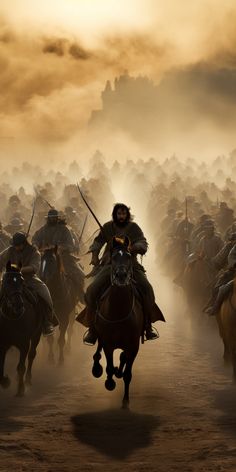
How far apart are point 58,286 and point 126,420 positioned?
618 cm

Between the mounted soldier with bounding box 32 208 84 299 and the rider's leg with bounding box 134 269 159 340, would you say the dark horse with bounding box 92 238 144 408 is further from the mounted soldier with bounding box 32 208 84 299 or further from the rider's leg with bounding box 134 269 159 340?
the mounted soldier with bounding box 32 208 84 299

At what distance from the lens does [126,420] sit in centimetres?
1203

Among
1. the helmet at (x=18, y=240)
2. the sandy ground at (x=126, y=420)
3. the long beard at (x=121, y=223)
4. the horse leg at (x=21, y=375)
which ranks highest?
the helmet at (x=18, y=240)

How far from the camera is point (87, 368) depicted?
56.8 feet

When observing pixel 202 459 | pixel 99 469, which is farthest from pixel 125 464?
pixel 202 459

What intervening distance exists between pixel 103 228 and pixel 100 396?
10.9 ft

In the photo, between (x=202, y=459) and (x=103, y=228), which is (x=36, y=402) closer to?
(x=103, y=228)

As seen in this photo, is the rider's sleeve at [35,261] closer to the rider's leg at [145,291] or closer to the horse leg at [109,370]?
the rider's leg at [145,291]

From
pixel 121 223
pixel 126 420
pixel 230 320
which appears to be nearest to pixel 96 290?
pixel 121 223

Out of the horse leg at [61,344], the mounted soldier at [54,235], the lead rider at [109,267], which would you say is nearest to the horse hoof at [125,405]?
the lead rider at [109,267]

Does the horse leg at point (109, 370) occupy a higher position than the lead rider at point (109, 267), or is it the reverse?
the lead rider at point (109, 267)

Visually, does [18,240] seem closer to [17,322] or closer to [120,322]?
[17,322]

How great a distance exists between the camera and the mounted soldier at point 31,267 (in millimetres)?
14852

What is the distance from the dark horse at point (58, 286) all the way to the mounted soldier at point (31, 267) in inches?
81.1
